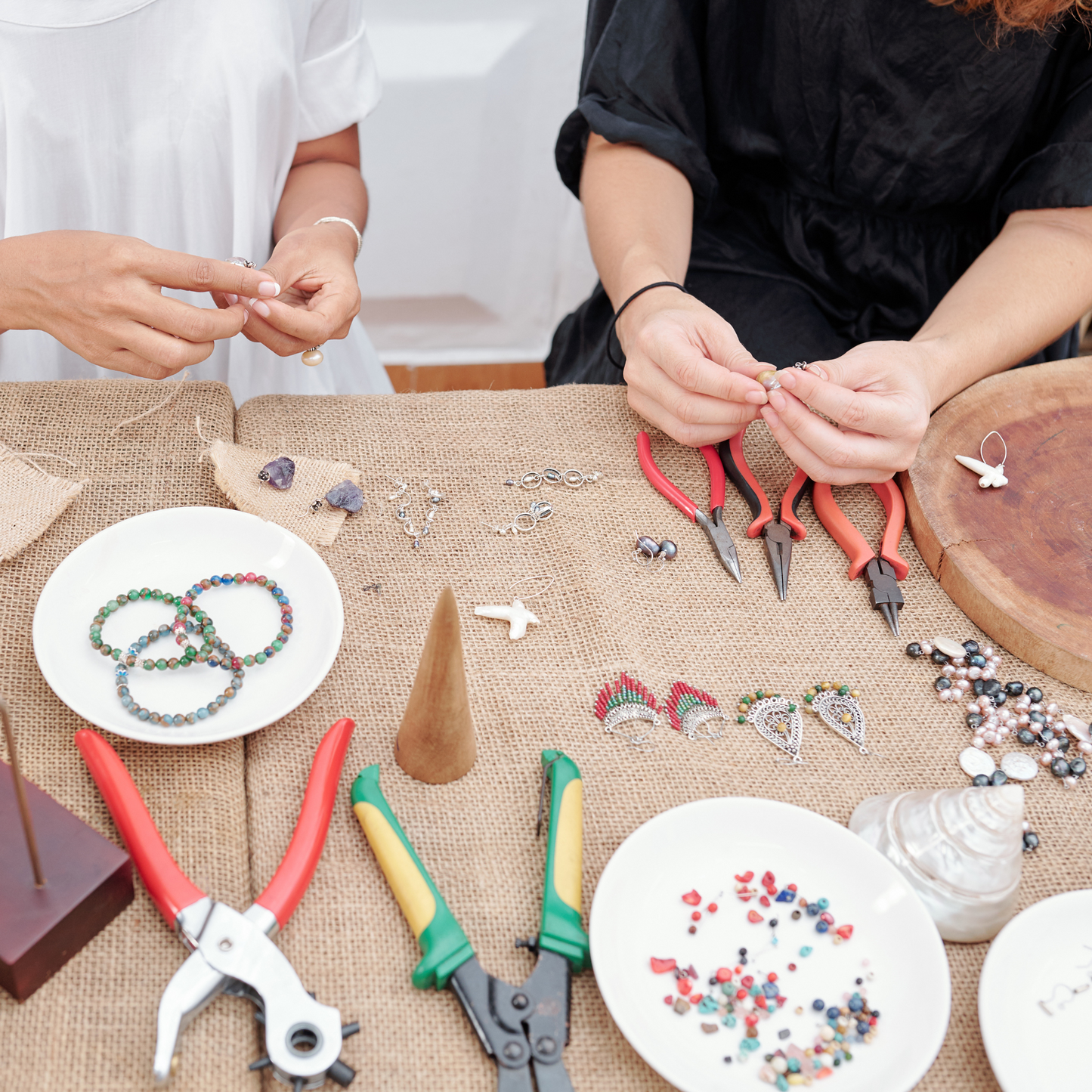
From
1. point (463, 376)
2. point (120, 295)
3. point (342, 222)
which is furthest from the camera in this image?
point (463, 376)

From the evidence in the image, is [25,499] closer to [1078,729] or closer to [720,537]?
[720,537]

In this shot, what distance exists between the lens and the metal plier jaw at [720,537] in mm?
939

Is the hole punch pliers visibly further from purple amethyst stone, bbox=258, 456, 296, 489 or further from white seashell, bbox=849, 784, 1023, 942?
purple amethyst stone, bbox=258, 456, 296, 489

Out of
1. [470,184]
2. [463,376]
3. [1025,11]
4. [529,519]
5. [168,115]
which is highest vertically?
[1025,11]

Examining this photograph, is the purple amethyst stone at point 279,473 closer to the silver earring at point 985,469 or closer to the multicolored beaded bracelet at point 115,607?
the multicolored beaded bracelet at point 115,607

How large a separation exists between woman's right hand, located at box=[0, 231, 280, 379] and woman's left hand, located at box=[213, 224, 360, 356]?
6cm

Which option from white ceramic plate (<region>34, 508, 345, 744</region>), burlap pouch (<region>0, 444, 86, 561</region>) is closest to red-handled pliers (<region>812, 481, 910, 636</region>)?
white ceramic plate (<region>34, 508, 345, 744</region>)

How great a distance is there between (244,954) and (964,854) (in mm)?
502

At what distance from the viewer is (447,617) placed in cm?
66

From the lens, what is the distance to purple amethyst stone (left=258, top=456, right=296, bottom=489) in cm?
94

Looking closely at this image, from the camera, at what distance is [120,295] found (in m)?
0.91

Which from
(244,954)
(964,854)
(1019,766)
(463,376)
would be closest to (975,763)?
(1019,766)

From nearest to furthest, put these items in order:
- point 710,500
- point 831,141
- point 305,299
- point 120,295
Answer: point 120,295
point 710,500
point 305,299
point 831,141

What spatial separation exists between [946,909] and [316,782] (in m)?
0.47
